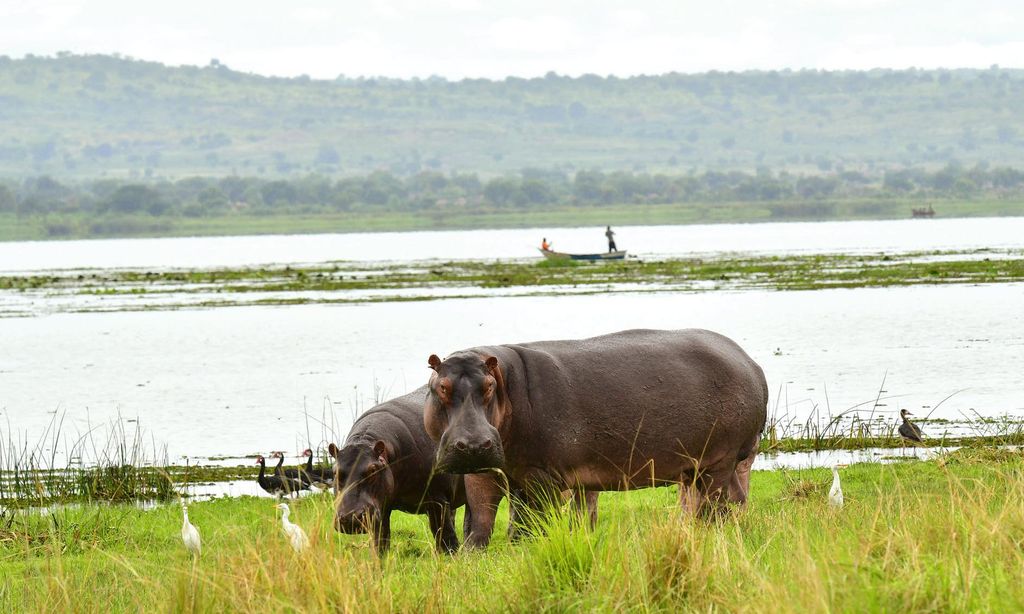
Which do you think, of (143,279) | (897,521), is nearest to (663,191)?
(143,279)

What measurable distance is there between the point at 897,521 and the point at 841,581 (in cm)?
199

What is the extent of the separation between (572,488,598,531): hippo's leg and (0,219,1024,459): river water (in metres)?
5.61

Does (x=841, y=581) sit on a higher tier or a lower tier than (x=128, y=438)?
higher

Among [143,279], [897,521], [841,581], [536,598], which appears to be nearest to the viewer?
[841,581]

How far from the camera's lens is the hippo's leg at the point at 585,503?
7992 mm

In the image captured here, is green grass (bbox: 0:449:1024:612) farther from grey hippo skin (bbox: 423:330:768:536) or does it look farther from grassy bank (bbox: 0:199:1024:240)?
grassy bank (bbox: 0:199:1024:240)

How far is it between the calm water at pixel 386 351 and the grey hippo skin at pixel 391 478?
6.68 metres

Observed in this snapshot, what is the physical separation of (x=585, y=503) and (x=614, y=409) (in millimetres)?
621

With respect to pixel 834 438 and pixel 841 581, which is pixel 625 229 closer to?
pixel 834 438

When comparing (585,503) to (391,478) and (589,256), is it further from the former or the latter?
(589,256)

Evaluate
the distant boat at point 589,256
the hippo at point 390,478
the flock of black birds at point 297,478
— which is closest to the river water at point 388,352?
the flock of black birds at point 297,478

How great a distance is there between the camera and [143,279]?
64562mm

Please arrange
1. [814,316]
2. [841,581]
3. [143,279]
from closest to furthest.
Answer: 1. [841,581]
2. [814,316]
3. [143,279]

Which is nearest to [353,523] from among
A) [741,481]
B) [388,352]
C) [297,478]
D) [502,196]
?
[741,481]
